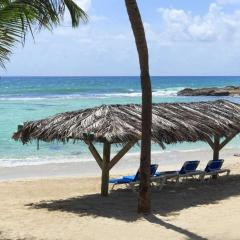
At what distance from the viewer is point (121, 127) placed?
10492mm

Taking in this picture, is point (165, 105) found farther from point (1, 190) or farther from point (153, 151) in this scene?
point (153, 151)

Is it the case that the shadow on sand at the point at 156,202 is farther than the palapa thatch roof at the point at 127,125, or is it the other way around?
the palapa thatch roof at the point at 127,125

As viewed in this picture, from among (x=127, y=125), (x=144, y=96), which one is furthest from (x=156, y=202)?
(x=144, y=96)

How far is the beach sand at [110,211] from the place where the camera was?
8.24 meters

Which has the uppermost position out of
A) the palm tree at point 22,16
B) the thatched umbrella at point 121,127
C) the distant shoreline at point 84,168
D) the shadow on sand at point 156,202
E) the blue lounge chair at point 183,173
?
the palm tree at point 22,16

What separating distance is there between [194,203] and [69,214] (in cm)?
257

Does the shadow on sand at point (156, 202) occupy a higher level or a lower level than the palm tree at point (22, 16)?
lower

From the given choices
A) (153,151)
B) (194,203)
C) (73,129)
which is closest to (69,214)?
(73,129)

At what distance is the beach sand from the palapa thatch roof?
50.5 inches

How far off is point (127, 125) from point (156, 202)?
1.64 metres

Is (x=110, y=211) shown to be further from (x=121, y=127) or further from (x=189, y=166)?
(x=189, y=166)

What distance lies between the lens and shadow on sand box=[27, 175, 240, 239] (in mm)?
9680

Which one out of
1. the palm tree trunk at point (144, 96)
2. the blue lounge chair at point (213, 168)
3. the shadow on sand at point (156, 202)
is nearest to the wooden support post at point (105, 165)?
the shadow on sand at point (156, 202)

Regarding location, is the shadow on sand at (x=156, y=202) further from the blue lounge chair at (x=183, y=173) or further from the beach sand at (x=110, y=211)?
the blue lounge chair at (x=183, y=173)
